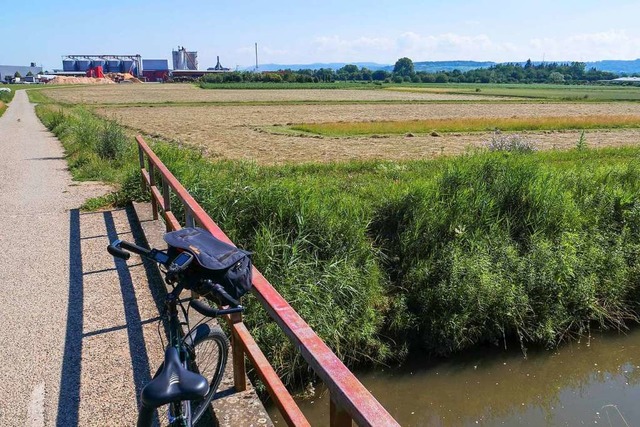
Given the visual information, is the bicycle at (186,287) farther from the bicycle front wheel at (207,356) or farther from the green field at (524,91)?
the green field at (524,91)

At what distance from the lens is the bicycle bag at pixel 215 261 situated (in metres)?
2.56

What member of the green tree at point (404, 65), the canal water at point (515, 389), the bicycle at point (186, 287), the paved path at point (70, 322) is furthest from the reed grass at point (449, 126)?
the green tree at point (404, 65)

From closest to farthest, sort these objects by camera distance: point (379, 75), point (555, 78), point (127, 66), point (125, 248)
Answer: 1. point (125, 248)
2. point (555, 78)
3. point (379, 75)
4. point (127, 66)

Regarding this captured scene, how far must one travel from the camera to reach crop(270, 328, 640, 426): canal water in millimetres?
5605

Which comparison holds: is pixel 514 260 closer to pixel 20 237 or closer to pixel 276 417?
pixel 276 417

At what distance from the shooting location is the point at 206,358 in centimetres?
353

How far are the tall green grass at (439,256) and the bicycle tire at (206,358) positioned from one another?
2098mm

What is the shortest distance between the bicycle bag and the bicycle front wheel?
67 cm

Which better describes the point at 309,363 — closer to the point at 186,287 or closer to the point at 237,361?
the point at 186,287

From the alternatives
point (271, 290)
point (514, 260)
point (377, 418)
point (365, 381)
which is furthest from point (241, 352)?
point (514, 260)

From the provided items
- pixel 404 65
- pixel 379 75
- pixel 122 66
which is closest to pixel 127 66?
pixel 122 66

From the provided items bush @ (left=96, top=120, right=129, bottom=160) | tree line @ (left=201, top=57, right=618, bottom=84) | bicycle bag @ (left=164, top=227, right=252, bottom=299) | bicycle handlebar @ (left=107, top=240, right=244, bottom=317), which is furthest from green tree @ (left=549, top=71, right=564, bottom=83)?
bicycle handlebar @ (left=107, top=240, right=244, bottom=317)

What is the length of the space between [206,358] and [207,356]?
24mm

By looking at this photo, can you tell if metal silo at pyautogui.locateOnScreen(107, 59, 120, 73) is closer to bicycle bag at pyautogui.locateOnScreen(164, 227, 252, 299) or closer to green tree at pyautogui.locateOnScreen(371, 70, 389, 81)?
green tree at pyautogui.locateOnScreen(371, 70, 389, 81)
